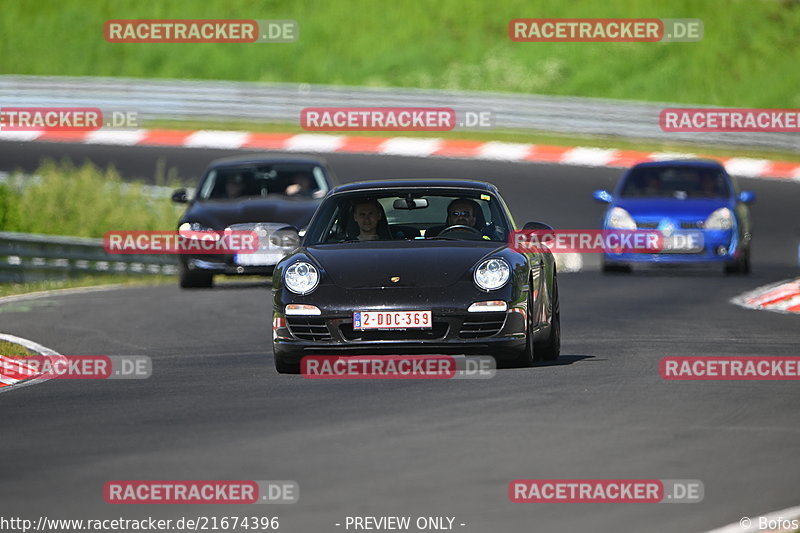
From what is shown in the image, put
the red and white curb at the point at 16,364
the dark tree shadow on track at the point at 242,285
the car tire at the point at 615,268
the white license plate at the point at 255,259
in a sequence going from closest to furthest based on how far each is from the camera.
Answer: the red and white curb at the point at 16,364, the white license plate at the point at 255,259, the dark tree shadow on track at the point at 242,285, the car tire at the point at 615,268

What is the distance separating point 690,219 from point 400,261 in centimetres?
1016

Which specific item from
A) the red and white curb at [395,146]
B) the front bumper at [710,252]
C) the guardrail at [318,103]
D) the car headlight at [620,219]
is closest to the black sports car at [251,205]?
the car headlight at [620,219]

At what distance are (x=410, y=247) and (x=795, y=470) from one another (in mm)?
3952

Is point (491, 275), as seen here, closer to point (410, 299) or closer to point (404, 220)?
point (410, 299)

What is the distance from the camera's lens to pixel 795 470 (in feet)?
25.1

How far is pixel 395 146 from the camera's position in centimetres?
3288

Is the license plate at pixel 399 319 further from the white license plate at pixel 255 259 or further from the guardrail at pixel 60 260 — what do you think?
the guardrail at pixel 60 260

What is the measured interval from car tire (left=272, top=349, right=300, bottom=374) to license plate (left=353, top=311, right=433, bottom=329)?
0.74 meters

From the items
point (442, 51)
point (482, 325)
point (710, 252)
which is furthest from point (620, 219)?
point (442, 51)

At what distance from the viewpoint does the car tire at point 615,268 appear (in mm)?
21438

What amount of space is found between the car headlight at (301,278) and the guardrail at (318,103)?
75.6ft

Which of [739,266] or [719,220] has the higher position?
[719,220]

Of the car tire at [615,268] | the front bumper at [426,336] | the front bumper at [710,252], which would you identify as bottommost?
the front bumper at [426,336]

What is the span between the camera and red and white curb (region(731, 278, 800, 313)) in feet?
55.7
